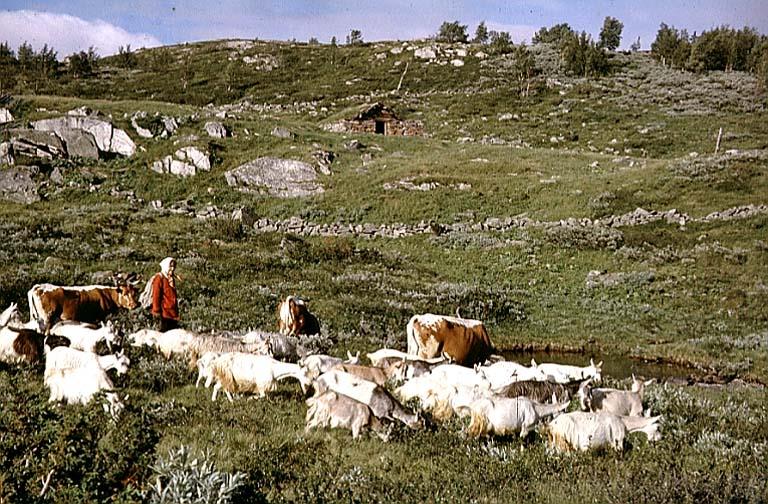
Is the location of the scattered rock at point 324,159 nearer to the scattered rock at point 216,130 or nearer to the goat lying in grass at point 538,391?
the scattered rock at point 216,130

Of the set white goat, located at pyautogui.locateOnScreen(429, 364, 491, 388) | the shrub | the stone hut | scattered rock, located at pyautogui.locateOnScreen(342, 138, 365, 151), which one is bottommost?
white goat, located at pyautogui.locateOnScreen(429, 364, 491, 388)

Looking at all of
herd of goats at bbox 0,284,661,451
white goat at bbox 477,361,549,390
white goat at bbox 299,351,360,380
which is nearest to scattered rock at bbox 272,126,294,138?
herd of goats at bbox 0,284,661,451

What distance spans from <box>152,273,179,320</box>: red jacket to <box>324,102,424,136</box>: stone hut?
4356 cm

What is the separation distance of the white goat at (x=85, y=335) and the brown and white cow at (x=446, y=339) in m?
6.66

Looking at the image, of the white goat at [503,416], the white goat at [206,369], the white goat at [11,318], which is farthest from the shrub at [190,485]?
the white goat at [11,318]

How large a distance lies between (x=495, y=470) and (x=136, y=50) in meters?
127

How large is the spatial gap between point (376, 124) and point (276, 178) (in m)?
23.2

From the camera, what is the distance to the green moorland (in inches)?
291

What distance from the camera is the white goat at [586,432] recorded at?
28.8 feet

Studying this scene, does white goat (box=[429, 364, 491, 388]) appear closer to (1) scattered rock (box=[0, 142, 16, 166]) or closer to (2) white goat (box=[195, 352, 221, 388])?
(2) white goat (box=[195, 352, 221, 388])

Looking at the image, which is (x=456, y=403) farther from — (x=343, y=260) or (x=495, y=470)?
(x=343, y=260)

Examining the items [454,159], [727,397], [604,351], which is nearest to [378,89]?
[454,159]

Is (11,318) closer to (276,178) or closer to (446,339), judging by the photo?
(446,339)

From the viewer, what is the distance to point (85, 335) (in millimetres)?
12289
